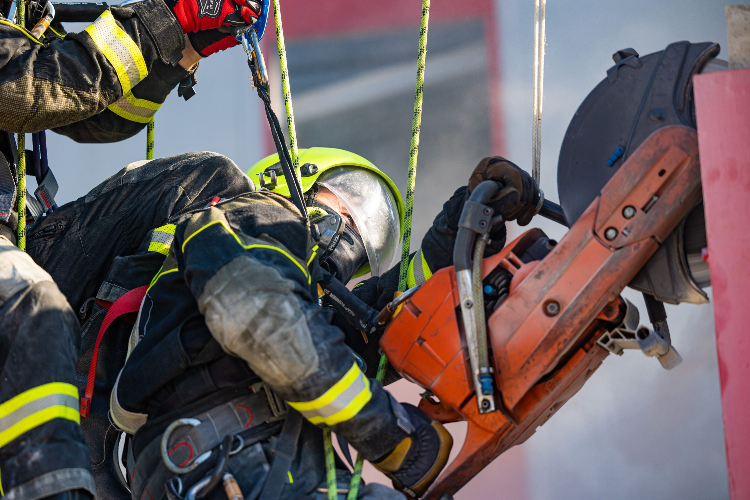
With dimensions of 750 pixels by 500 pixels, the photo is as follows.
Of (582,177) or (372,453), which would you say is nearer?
(372,453)

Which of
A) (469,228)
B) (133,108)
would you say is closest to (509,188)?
(469,228)

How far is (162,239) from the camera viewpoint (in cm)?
234

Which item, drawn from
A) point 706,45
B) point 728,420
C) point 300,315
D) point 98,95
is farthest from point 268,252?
point 706,45

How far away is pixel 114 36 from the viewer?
89.6 inches

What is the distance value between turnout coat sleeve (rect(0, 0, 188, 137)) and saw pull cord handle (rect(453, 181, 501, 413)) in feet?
3.54

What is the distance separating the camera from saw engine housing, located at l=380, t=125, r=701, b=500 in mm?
1907

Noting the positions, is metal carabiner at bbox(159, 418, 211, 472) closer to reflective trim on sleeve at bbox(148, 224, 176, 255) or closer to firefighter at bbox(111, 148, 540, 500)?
firefighter at bbox(111, 148, 540, 500)

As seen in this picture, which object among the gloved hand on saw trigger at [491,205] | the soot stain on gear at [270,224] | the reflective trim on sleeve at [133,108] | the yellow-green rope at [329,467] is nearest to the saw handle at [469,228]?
the gloved hand on saw trigger at [491,205]

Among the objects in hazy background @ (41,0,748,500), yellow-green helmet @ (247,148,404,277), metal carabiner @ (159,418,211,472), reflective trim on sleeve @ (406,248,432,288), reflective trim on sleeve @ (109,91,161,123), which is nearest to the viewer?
metal carabiner @ (159,418,211,472)

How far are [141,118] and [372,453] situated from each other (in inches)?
61.4

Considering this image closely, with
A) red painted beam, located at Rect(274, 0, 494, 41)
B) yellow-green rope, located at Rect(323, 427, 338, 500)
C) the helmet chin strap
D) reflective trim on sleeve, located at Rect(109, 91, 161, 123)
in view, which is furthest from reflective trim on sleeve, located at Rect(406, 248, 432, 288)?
red painted beam, located at Rect(274, 0, 494, 41)

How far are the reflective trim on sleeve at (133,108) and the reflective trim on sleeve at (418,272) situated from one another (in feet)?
3.50

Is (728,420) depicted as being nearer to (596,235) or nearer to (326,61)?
(596,235)

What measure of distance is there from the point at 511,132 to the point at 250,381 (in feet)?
8.91
